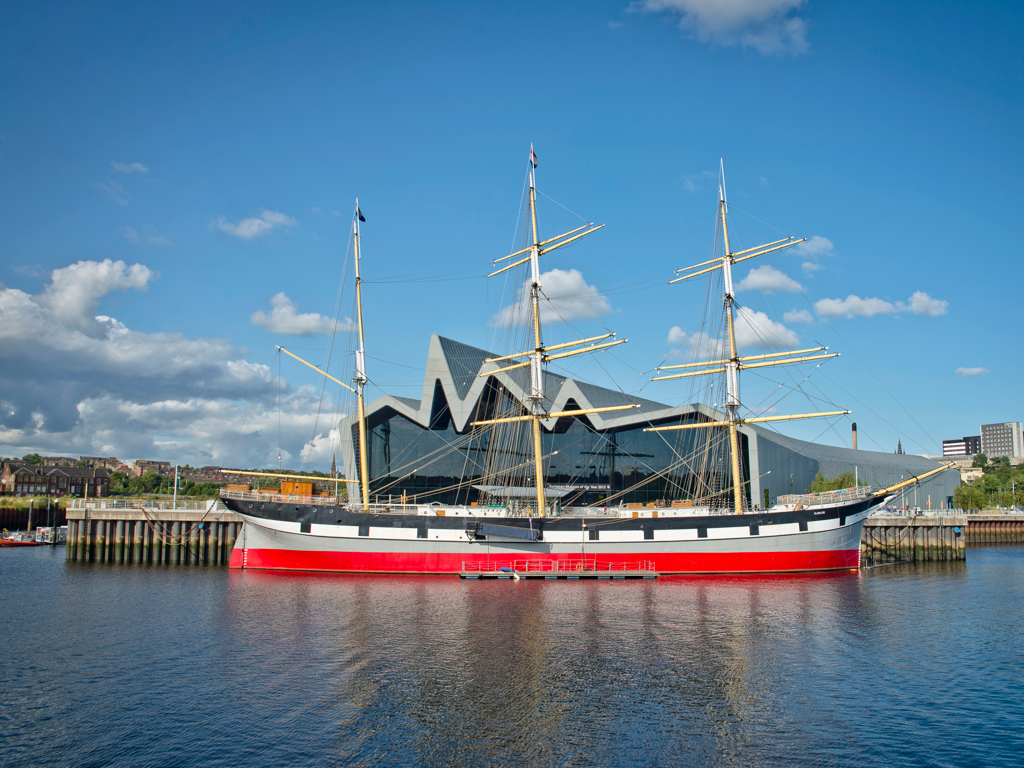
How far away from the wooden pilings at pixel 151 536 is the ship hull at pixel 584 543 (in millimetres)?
10766

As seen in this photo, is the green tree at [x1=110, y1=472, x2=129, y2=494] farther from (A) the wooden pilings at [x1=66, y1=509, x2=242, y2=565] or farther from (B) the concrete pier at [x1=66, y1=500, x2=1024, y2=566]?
(A) the wooden pilings at [x1=66, y1=509, x2=242, y2=565]

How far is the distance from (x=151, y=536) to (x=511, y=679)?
3940cm

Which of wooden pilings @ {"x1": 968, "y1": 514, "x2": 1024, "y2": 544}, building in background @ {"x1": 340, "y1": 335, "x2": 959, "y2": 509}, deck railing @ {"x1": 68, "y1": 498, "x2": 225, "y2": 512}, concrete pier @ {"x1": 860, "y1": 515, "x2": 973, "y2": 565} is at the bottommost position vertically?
wooden pilings @ {"x1": 968, "y1": 514, "x2": 1024, "y2": 544}

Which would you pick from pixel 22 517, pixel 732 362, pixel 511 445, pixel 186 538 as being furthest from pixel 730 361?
pixel 22 517

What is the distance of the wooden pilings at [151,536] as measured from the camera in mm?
46375

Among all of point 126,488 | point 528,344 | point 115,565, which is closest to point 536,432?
point 528,344

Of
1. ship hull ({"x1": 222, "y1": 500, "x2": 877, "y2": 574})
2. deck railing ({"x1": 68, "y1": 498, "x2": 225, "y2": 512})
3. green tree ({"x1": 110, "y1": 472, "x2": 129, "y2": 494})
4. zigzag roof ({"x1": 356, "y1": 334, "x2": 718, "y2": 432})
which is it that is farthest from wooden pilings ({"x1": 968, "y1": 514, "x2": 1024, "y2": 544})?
green tree ({"x1": 110, "y1": 472, "x2": 129, "y2": 494})

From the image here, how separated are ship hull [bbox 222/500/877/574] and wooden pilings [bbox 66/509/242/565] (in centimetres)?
1077

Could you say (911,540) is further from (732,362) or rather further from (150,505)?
(150,505)

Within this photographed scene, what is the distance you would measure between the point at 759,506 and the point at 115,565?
43.6 m

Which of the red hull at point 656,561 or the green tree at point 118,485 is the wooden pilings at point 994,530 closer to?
the red hull at point 656,561

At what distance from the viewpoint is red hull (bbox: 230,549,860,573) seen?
37.6 m

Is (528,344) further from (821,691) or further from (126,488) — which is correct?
(126,488)

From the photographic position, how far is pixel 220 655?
20.3m
